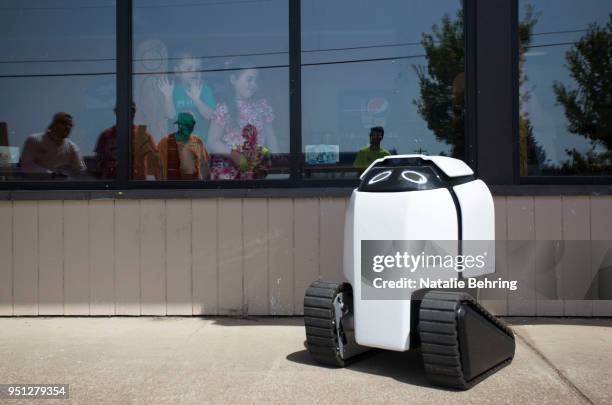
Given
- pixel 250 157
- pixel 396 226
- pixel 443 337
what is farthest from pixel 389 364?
pixel 250 157

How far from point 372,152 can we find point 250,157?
1188mm

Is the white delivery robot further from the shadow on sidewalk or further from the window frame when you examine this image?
the window frame

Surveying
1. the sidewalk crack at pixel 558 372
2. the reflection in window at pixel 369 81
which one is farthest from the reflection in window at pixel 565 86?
the sidewalk crack at pixel 558 372

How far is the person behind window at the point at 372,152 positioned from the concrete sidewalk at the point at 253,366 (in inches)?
63.8

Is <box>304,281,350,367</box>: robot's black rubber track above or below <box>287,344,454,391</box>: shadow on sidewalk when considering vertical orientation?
above

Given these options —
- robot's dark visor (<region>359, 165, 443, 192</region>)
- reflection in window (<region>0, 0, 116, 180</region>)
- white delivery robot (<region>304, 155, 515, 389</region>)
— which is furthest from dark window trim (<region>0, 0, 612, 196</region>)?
robot's dark visor (<region>359, 165, 443, 192</region>)

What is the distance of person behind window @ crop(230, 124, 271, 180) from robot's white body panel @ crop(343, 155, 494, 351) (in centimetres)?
202

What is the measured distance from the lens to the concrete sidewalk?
3180 mm

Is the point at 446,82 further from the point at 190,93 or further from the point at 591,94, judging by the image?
the point at 190,93

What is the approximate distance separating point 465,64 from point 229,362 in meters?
3.38

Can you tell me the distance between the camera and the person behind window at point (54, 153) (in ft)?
Answer: 18.0

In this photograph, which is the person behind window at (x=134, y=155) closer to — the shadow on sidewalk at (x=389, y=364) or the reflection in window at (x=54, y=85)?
the reflection in window at (x=54, y=85)

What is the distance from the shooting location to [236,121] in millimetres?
5441

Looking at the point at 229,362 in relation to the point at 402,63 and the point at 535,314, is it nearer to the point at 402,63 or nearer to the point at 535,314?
the point at 535,314
